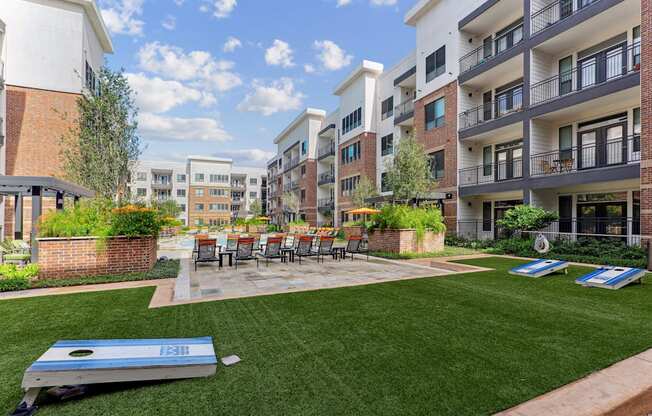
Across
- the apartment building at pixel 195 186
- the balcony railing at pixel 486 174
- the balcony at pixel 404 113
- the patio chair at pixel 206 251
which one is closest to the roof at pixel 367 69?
the balcony at pixel 404 113

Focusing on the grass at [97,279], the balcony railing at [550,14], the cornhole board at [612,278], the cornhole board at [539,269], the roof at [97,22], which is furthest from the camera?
the roof at [97,22]

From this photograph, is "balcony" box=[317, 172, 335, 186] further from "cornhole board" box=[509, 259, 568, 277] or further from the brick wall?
"cornhole board" box=[509, 259, 568, 277]

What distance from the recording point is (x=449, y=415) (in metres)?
2.89

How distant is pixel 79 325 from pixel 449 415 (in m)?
5.52

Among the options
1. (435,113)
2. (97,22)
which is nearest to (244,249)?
(435,113)

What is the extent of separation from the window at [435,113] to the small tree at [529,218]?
9.65m

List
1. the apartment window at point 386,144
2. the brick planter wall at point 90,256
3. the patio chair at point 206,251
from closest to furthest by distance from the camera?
the brick planter wall at point 90,256, the patio chair at point 206,251, the apartment window at point 386,144

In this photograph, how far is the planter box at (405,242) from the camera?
1506cm

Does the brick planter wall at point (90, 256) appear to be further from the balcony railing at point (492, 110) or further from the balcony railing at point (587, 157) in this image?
the balcony railing at point (492, 110)

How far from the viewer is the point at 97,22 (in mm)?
22734

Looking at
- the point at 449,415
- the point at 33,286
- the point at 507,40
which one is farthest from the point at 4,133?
the point at 507,40

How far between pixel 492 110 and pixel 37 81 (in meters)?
27.3

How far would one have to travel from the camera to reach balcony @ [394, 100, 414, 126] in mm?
27487

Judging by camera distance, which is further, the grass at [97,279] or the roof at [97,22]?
the roof at [97,22]
